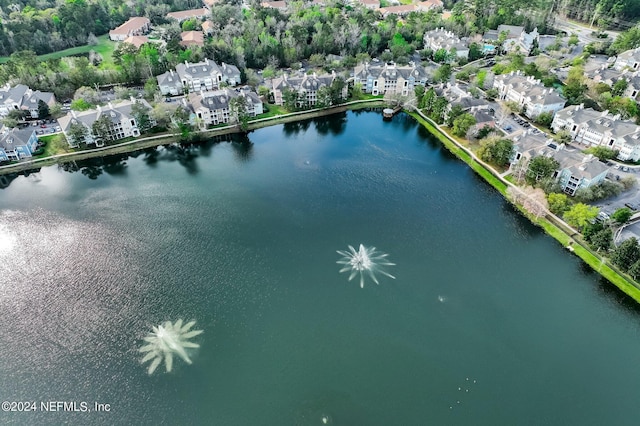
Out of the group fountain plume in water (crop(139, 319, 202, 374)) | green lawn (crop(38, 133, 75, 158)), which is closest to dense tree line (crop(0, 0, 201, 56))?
green lawn (crop(38, 133, 75, 158))

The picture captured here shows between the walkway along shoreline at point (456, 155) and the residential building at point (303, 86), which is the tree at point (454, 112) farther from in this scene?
the residential building at point (303, 86)

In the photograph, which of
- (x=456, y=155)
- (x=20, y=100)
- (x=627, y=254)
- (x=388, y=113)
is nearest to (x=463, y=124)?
(x=456, y=155)

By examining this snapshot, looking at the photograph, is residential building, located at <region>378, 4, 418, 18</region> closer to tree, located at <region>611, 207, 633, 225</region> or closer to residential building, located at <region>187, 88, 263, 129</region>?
residential building, located at <region>187, 88, 263, 129</region>

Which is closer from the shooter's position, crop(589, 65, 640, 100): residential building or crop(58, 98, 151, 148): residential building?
crop(58, 98, 151, 148): residential building

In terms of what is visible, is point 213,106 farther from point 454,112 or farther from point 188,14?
point 188,14

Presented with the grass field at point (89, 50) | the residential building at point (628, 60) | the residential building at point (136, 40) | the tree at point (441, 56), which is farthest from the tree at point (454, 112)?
the grass field at point (89, 50)

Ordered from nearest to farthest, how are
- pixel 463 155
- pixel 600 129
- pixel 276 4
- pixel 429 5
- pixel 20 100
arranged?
pixel 600 129
pixel 463 155
pixel 20 100
pixel 276 4
pixel 429 5
